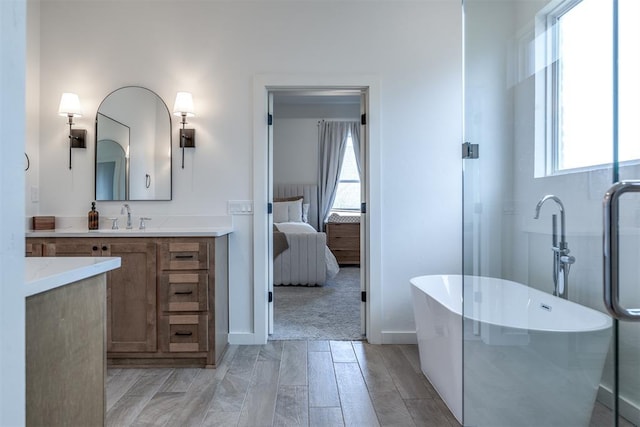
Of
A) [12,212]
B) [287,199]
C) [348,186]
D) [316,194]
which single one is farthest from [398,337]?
[348,186]

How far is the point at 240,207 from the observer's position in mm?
2842

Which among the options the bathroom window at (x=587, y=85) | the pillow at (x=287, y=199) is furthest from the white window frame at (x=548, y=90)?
the pillow at (x=287, y=199)

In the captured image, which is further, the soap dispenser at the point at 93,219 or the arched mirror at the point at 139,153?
the arched mirror at the point at 139,153

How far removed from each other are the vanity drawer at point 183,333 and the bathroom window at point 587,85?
2218 mm

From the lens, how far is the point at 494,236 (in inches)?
71.2

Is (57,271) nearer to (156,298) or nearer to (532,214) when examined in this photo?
(156,298)

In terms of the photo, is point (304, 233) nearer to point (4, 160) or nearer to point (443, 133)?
point (443, 133)

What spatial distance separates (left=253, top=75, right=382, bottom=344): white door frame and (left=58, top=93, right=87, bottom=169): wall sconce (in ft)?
4.42

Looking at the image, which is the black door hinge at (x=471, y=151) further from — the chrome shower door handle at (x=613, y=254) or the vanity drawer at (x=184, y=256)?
the vanity drawer at (x=184, y=256)

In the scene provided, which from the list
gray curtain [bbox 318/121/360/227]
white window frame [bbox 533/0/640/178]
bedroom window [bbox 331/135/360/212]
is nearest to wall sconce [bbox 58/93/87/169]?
white window frame [bbox 533/0/640/178]

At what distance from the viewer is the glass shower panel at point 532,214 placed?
59.1 inches

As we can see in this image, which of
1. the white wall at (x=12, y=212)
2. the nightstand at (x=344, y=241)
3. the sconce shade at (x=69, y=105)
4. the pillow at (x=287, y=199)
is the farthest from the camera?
the pillow at (x=287, y=199)

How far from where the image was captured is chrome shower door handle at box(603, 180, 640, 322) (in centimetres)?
88

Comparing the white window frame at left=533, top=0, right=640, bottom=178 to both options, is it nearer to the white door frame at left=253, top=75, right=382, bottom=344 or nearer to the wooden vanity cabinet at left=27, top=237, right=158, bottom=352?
the white door frame at left=253, top=75, right=382, bottom=344
